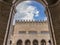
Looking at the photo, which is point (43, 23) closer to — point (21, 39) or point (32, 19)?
point (32, 19)

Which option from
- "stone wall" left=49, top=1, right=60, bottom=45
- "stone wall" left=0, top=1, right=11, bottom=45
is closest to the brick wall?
"stone wall" left=0, top=1, right=11, bottom=45

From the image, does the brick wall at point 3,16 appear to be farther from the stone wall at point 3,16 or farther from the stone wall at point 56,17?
the stone wall at point 56,17

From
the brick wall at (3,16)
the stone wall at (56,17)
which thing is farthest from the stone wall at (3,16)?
the stone wall at (56,17)

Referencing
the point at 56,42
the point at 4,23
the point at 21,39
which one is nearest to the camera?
the point at 56,42

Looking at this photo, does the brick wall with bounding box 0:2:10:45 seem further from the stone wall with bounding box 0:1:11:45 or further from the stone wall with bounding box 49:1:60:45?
the stone wall with bounding box 49:1:60:45

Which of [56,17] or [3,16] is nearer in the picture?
[56,17]

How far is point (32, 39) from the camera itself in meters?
22.4

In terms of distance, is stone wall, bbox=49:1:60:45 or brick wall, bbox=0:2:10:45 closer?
stone wall, bbox=49:1:60:45

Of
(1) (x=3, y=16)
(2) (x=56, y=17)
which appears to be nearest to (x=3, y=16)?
(1) (x=3, y=16)

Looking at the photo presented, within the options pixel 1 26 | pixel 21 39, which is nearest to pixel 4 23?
pixel 1 26

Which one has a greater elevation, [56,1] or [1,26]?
[56,1]

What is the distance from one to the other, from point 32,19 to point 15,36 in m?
3.06

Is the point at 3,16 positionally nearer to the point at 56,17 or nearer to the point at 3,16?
the point at 3,16

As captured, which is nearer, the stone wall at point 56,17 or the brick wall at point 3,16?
the stone wall at point 56,17
